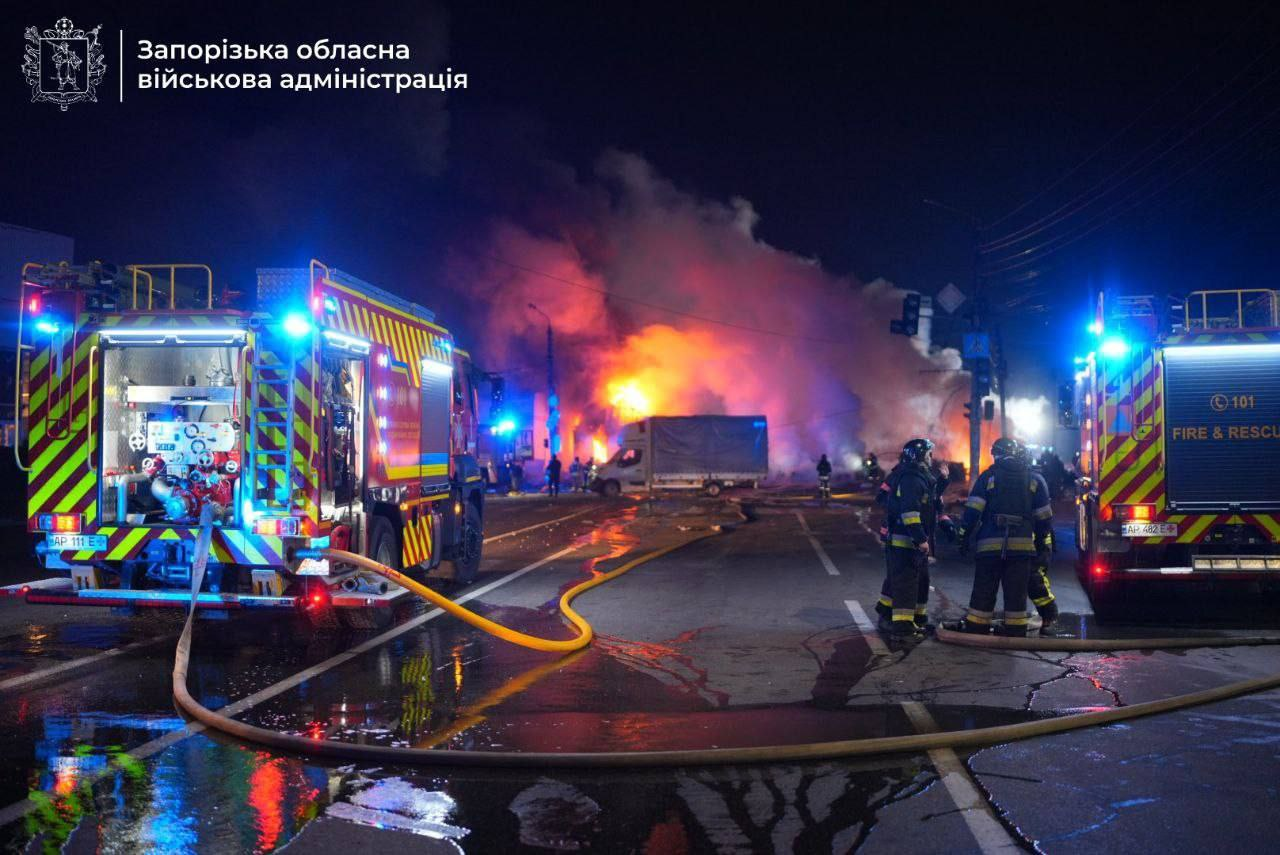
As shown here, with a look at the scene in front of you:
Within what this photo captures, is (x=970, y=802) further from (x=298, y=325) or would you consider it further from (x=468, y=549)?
(x=468, y=549)

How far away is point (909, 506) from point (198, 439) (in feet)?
19.1

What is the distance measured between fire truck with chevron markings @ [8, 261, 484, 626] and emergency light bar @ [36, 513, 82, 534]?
1cm

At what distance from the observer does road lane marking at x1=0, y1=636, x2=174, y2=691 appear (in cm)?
746

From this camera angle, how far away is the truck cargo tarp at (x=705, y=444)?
38.5 meters

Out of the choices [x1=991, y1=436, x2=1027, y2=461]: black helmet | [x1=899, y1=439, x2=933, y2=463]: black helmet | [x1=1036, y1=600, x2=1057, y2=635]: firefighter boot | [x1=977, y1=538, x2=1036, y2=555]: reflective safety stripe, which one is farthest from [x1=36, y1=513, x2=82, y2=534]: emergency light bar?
[x1=1036, y1=600, x2=1057, y2=635]: firefighter boot

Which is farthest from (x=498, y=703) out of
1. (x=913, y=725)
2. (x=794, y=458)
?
(x=794, y=458)

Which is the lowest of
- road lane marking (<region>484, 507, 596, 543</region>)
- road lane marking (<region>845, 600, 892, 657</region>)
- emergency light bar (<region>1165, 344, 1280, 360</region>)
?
road lane marking (<region>845, 600, 892, 657</region>)

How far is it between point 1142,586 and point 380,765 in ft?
31.5

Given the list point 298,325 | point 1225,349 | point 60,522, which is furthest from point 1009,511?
point 60,522

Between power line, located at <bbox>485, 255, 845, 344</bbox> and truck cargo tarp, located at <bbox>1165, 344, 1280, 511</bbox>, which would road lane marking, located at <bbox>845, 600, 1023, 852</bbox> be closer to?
truck cargo tarp, located at <bbox>1165, 344, 1280, 511</bbox>

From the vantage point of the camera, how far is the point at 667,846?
14.5ft

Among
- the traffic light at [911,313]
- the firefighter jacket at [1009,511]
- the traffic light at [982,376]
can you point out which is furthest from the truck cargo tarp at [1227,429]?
the traffic light at [982,376]

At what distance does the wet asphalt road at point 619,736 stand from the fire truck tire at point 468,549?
2.14 m

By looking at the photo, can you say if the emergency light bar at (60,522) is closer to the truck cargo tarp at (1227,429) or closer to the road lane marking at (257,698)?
the road lane marking at (257,698)
